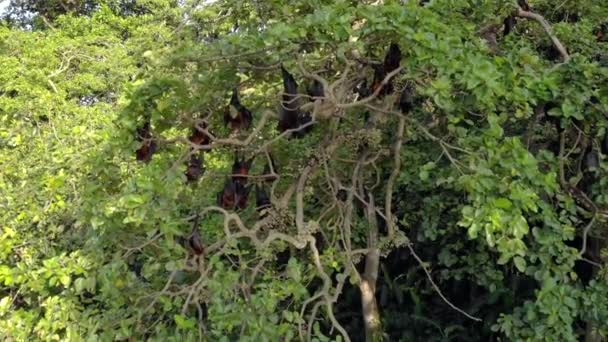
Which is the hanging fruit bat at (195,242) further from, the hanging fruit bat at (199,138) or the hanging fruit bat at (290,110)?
the hanging fruit bat at (290,110)

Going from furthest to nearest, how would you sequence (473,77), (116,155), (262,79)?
(262,79), (116,155), (473,77)

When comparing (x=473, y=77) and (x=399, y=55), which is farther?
(x=399, y=55)

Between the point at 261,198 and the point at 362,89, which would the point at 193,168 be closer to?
the point at 261,198

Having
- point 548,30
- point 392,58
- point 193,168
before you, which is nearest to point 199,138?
point 193,168

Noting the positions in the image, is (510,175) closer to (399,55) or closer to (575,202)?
(399,55)

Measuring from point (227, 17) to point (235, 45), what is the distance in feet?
6.17

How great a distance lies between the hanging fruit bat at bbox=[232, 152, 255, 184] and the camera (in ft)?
7.95

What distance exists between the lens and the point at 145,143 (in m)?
2.26

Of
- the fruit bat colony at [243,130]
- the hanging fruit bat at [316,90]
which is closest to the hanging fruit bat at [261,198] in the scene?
the fruit bat colony at [243,130]

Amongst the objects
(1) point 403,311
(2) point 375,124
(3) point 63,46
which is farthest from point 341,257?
(3) point 63,46

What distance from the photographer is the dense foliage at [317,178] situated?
6.76 feet

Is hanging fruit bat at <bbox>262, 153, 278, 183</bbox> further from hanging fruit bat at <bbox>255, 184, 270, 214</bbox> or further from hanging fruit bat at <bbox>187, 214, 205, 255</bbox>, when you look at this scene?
hanging fruit bat at <bbox>187, 214, 205, 255</bbox>

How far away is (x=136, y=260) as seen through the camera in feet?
9.22

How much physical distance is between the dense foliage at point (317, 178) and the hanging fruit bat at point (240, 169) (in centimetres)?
1
